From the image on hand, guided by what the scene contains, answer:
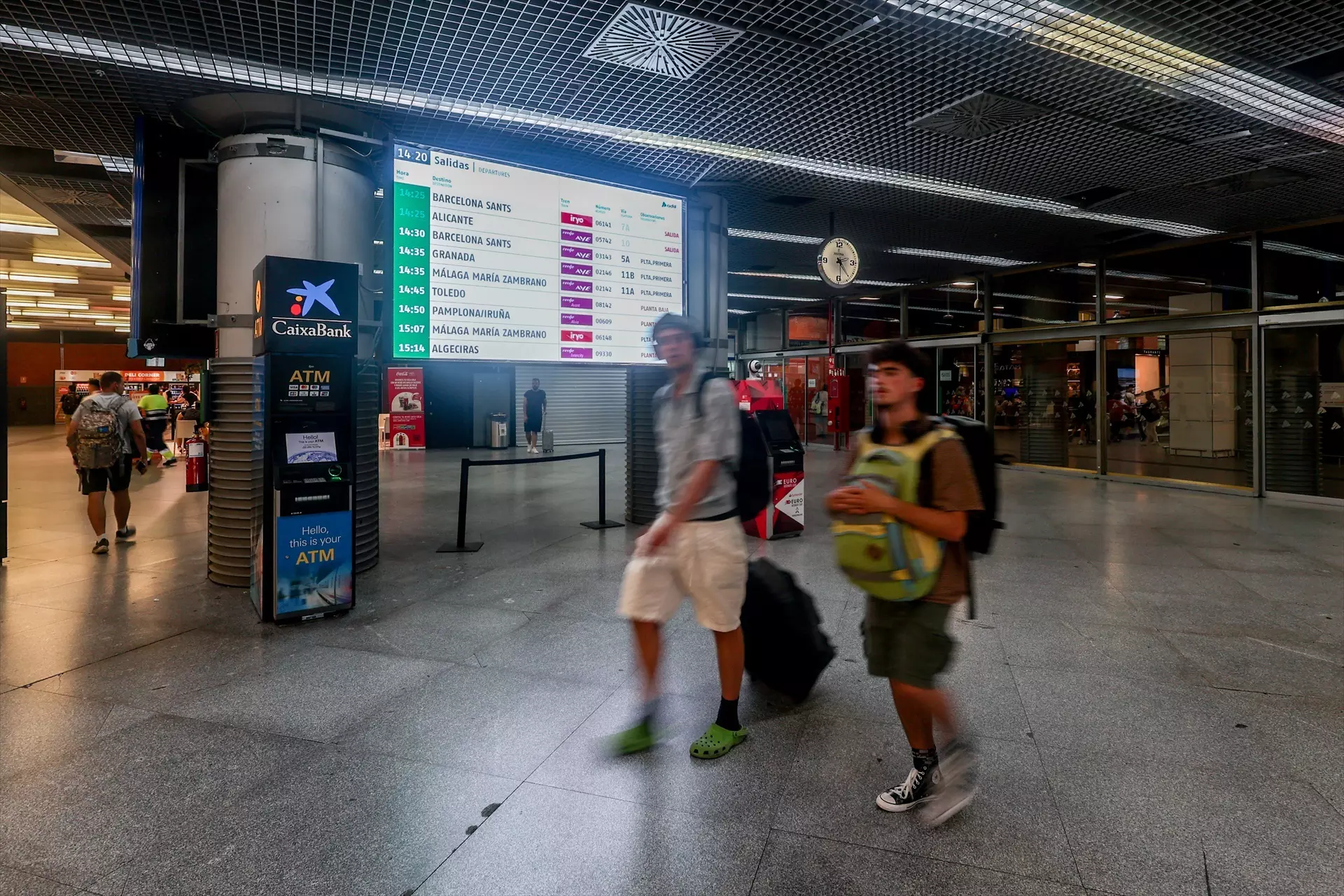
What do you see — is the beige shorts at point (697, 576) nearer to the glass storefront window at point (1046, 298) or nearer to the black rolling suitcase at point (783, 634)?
the black rolling suitcase at point (783, 634)

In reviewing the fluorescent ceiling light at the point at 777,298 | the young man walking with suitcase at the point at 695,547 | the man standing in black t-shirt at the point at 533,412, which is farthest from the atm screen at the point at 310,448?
the fluorescent ceiling light at the point at 777,298

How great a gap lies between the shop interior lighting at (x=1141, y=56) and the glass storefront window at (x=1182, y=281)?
4155mm

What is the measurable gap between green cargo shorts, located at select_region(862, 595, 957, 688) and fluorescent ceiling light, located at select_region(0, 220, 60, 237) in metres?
12.2

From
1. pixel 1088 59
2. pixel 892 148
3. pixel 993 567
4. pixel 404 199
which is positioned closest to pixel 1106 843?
pixel 993 567

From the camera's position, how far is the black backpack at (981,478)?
2.10 m

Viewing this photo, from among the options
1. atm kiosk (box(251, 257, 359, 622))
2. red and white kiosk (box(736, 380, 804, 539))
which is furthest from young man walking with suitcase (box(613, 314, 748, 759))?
red and white kiosk (box(736, 380, 804, 539))

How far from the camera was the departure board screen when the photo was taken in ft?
16.1

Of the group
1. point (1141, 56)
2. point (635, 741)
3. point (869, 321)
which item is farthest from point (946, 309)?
point (635, 741)

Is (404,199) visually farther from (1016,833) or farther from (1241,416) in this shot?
(1241,416)

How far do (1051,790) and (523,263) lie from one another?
15.1 ft

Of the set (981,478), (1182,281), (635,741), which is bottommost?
(635,741)

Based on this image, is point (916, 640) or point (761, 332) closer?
→ point (916, 640)

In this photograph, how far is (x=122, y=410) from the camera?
591cm

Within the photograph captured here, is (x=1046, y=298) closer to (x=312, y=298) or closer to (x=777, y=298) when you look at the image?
(x=777, y=298)
